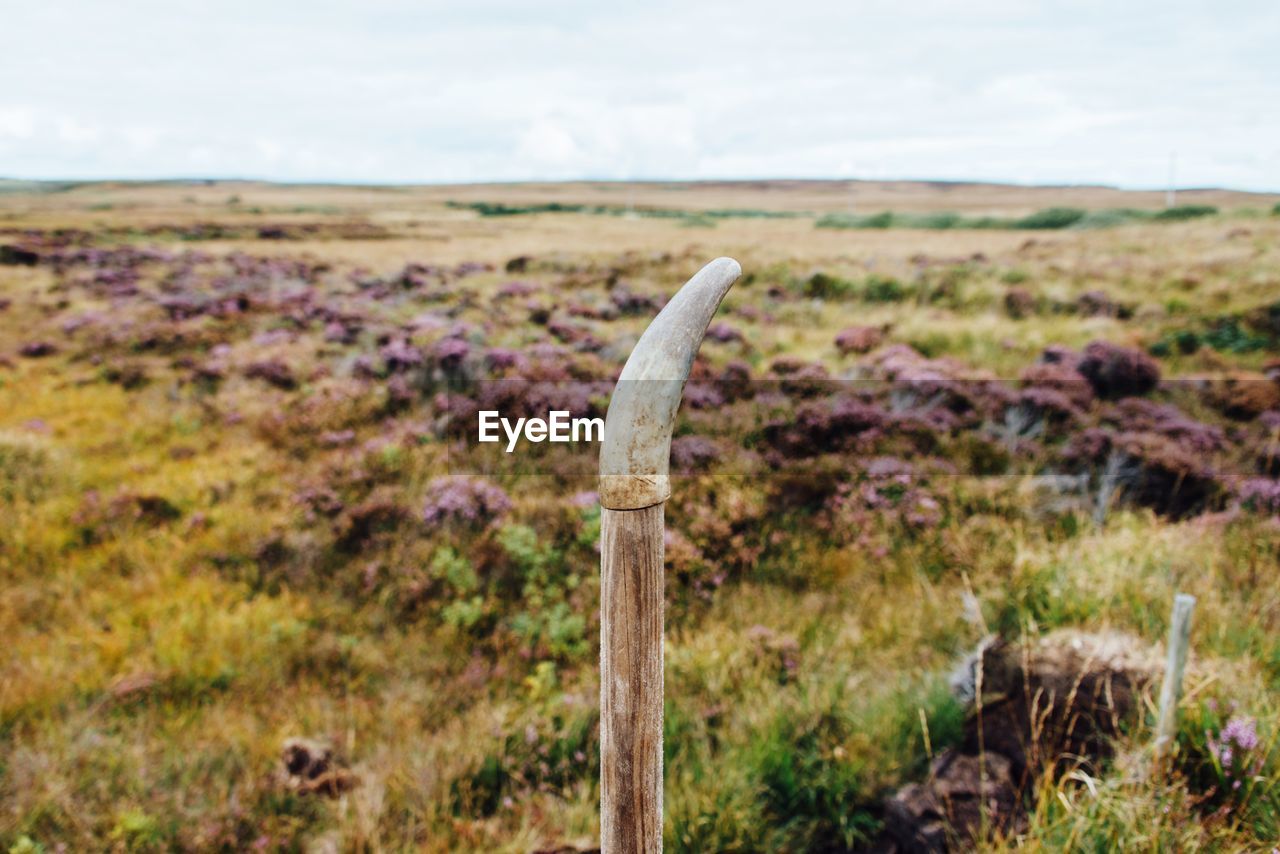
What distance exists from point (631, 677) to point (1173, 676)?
2.72 m

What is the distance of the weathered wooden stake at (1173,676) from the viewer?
9.62 ft

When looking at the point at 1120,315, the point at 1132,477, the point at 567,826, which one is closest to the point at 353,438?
the point at 567,826

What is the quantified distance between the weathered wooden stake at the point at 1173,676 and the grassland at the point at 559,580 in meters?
0.15

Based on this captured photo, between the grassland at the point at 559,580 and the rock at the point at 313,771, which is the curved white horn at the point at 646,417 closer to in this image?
the grassland at the point at 559,580

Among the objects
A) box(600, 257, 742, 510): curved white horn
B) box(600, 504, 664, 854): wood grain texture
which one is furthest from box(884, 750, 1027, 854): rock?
box(600, 257, 742, 510): curved white horn

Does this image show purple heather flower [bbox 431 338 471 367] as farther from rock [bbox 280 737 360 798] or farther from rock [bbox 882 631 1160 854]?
rock [bbox 882 631 1160 854]

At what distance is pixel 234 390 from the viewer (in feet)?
35.1

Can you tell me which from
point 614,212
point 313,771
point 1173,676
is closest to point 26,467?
point 313,771

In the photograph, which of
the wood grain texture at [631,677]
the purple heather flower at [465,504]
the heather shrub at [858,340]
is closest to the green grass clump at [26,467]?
the purple heather flower at [465,504]

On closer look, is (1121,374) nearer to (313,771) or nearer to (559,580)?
(559,580)

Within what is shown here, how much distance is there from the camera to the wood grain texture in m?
1.44

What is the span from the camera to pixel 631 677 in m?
1.47

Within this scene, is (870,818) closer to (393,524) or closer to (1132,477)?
(393,524)

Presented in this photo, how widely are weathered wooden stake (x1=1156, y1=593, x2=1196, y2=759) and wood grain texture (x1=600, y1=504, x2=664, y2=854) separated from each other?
2542mm
